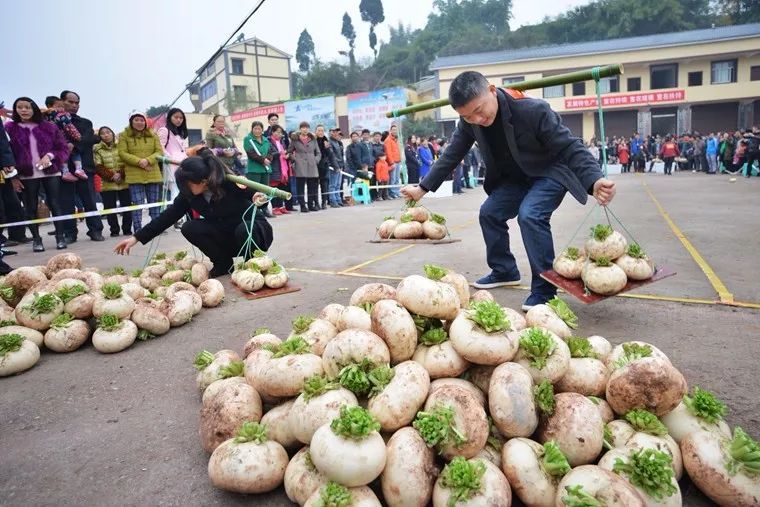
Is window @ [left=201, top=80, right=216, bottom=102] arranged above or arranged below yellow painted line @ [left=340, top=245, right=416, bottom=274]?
above

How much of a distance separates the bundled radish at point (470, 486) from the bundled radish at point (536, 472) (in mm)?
67

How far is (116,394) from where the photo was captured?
9.98 feet

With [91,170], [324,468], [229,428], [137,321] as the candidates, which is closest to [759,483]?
[324,468]

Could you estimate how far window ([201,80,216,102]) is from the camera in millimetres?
60484

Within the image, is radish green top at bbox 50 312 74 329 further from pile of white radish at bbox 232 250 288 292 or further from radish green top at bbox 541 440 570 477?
radish green top at bbox 541 440 570 477

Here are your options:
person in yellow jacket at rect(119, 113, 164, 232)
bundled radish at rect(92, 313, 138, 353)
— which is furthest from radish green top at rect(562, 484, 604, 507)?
person in yellow jacket at rect(119, 113, 164, 232)

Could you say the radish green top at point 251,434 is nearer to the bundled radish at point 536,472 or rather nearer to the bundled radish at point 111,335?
the bundled radish at point 536,472

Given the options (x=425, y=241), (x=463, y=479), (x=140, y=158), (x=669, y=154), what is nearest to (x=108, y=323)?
(x=463, y=479)

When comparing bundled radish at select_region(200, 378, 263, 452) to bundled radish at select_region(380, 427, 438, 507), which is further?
bundled radish at select_region(200, 378, 263, 452)

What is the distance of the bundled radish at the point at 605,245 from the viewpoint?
3.65 metres

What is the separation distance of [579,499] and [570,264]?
2391 millimetres

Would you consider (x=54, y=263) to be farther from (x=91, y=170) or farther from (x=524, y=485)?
(x=91, y=170)

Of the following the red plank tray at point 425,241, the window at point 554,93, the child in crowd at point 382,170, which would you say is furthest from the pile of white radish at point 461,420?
the window at point 554,93

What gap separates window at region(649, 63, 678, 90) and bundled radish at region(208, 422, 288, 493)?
46.1m
